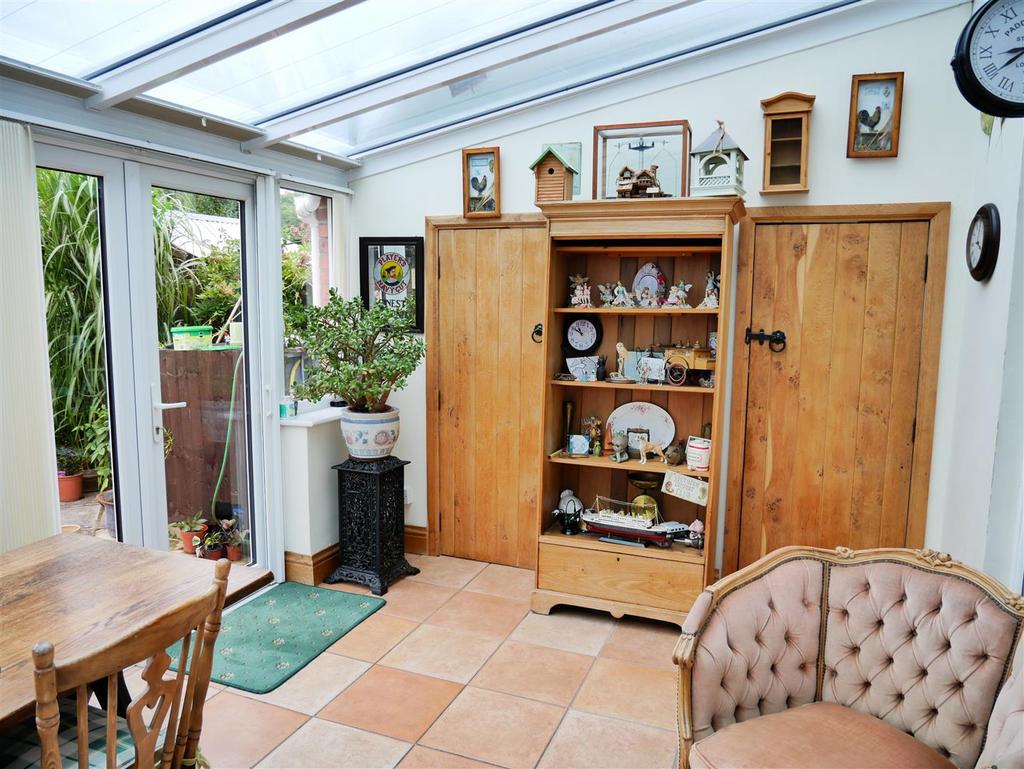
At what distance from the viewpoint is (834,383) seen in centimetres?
333

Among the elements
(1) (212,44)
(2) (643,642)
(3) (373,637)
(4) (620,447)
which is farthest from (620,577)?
(1) (212,44)

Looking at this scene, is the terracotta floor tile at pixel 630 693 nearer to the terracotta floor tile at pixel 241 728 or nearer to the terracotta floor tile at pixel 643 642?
the terracotta floor tile at pixel 643 642

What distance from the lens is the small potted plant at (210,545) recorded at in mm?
3445

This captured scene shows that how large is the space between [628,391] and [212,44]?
7.98 feet

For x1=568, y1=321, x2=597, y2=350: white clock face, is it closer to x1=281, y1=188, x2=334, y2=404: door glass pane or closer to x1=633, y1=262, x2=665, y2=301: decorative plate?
x1=633, y1=262, x2=665, y2=301: decorative plate

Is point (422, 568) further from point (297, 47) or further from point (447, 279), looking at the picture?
point (297, 47)

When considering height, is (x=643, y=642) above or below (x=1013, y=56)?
below

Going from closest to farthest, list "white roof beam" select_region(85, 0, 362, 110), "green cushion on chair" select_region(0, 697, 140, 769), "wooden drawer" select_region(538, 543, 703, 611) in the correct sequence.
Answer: "green cushion on chair" select_region(0, 697, 140, 769), "white roof beam" select_region(85, 0, 362, 110), "wooden drawer" select_region(538, 543, 703, 611)

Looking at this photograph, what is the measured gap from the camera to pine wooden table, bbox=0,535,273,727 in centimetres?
147

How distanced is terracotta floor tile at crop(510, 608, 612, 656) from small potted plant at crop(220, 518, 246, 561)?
1536mm

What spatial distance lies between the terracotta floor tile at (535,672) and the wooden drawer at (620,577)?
1.29 ft

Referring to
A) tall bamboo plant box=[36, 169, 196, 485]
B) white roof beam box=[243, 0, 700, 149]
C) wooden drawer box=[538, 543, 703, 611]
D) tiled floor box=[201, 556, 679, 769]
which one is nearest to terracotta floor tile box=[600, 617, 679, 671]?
tiled floor box=[201, 556, 679, 769]

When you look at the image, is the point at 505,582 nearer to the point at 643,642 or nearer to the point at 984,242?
the point at 643,642

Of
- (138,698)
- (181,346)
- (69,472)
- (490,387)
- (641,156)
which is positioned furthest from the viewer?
(490,387)
